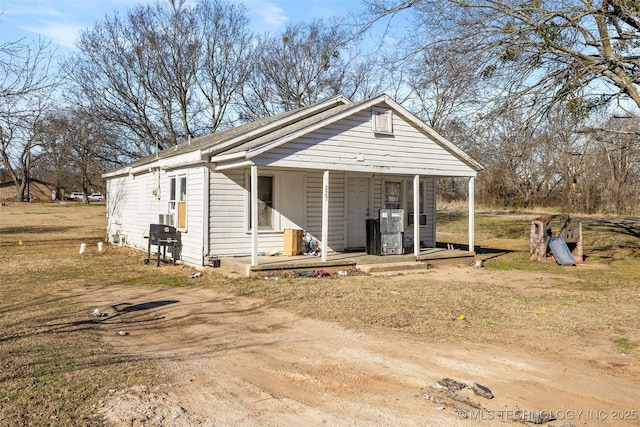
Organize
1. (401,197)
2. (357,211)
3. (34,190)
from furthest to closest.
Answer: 1. (34,190)
2. (401,197)
3. (357,211)

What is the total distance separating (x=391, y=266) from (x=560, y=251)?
5769mm

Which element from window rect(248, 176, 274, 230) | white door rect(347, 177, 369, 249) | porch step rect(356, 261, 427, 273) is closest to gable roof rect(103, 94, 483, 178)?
window rect(248, 176, 274, 230)

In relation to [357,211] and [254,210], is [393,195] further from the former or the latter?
[254,210]

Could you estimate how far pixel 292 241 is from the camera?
1362 cm

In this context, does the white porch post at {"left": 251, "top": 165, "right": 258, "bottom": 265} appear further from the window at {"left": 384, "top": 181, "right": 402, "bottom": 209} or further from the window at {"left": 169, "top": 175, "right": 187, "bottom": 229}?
the window at {"left": 384, "top": 181, "right": 402, "bottom": 209}

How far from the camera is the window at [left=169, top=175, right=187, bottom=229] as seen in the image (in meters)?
14.1

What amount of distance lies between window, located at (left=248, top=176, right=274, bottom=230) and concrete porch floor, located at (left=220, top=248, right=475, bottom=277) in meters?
0.94

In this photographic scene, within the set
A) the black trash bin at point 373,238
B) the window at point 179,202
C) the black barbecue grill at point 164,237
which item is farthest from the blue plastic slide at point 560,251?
the black barbecue grill at point 164,237

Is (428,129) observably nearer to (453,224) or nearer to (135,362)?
(135,362)

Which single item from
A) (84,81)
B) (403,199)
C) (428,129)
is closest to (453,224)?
(403,199)

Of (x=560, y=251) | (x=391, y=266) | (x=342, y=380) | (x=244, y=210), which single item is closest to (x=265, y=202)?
(x=244, y=210)

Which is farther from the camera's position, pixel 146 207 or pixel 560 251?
pixel 146 207

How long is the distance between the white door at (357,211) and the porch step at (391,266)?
87.3 inches

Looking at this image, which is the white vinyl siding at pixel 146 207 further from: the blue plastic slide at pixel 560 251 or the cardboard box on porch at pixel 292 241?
the blue plastic slide at pixel 560 251
